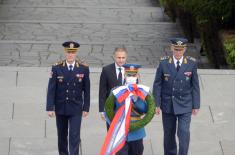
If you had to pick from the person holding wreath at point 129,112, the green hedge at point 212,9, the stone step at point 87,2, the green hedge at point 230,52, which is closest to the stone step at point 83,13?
the stone step at point 87,2

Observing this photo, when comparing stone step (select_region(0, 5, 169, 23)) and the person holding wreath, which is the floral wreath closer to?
the person holding wreath

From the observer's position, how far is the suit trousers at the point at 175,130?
9680mm

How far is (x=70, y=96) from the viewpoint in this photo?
31.7ft

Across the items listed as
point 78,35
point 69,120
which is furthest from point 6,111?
point 78,35

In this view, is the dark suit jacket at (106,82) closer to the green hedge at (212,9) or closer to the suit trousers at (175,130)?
the suit trousers at (175,130)

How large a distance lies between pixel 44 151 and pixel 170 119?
1938mm

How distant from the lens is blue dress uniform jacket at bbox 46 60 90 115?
9602mm

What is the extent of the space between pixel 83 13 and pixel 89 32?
307 centimetres

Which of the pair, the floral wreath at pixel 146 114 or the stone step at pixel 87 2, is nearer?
the floral wreath at pixel 146 114

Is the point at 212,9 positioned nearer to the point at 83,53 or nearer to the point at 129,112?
the point at 83,53

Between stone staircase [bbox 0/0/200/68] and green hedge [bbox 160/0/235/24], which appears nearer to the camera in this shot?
green hedge [bbox 160/0/235/24]

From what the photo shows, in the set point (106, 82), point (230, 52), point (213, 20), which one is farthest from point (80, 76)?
point (213, 20)

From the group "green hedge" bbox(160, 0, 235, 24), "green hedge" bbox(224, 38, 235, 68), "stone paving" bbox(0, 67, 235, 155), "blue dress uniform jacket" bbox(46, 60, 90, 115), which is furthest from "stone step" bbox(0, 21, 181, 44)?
"blue dress uniform jacket" bbox(46, 60, 90, 115)

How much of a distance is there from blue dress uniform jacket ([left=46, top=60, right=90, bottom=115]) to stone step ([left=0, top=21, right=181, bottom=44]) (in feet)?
31.0
